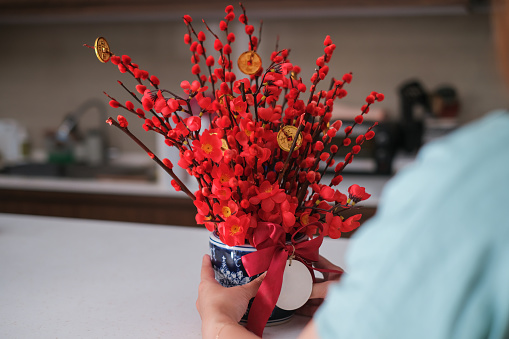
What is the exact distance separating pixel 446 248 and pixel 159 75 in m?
2.85

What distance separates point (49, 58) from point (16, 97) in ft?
1.16

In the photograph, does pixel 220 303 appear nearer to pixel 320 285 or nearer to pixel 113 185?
pixel 320 285

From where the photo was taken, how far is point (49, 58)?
3232 mm

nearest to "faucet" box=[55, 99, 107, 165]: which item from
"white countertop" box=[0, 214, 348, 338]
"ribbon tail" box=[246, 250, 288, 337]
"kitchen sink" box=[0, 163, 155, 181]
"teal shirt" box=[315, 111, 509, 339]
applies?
"kitchen sink" box=[0, 163, 155, 181]

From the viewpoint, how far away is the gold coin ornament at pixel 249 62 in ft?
2.40

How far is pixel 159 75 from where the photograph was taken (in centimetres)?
308

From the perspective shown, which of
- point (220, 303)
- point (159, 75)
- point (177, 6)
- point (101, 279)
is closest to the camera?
point (220, 303)

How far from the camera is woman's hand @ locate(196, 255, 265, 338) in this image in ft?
2.20

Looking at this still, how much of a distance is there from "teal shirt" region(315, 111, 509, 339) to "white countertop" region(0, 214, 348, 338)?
38 cm

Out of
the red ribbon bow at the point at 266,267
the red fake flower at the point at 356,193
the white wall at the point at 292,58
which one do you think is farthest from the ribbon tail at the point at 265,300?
the white wall at the point at 292,58

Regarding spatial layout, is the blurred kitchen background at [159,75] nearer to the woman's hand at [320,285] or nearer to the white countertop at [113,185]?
the white countertop at [113,185]

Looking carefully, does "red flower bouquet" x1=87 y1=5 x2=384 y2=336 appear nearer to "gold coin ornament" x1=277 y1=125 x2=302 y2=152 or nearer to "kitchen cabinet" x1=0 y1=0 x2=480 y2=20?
"gold coin ornament" x1=277 y1=125 x2=302 y2=152

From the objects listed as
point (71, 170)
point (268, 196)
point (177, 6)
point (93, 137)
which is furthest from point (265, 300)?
point (93, 137)

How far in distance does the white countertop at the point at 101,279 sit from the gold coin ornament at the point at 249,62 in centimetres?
39
